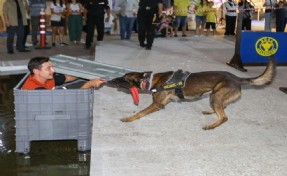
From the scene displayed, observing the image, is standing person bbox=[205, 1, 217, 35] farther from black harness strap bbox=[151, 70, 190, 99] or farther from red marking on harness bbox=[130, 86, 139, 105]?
red marking on harness bbox=[130, 86, 139, 105]

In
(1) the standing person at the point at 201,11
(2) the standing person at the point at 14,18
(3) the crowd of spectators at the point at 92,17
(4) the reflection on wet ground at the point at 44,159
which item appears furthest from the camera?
(1) the standing person at the point at 201,11

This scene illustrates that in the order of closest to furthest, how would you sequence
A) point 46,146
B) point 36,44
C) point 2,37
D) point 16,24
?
point 46,146 → point 16,24 → point 36,44 → point 2,37

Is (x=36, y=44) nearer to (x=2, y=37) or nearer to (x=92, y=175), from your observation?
(x=2, y=37)

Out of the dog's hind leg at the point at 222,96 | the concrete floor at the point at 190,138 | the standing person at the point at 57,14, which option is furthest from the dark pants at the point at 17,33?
the dog's hind leg at the point at 222,96

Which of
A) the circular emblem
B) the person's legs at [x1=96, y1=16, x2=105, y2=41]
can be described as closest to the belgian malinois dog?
the circular emblem

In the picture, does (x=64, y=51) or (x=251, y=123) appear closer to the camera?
(x=251, y=123)

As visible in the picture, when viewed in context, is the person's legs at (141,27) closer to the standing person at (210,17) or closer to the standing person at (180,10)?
the standing person at (180,10)

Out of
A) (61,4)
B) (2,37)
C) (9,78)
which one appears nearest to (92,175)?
(9,78)

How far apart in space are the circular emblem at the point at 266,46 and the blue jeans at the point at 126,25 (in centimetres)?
504

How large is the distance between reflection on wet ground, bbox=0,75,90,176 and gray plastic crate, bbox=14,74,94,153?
0.14m

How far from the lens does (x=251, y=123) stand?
5.41 m

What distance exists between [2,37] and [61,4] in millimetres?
2925

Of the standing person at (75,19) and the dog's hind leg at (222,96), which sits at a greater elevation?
the standing person at (75,19)

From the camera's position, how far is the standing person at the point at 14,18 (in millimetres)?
10242
